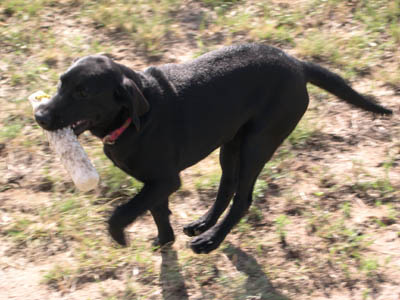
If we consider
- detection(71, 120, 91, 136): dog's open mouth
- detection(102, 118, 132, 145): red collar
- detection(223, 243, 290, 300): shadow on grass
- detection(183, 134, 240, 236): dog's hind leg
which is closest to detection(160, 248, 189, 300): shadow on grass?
detection(183, 134, 240, 236): dog's hind leg

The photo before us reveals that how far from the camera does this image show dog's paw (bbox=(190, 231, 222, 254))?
3908mm

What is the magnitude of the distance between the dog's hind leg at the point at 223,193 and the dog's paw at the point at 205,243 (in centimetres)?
20

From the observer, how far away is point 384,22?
608cm

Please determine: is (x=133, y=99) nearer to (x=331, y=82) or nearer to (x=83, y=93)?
(x=83, y=93)

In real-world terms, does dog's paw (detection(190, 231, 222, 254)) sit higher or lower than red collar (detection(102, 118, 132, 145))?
lower

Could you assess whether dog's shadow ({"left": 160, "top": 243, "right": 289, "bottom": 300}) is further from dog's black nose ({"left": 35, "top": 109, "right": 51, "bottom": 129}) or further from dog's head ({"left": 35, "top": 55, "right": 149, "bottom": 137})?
dog's black nose ({"left": 35, "top": 109, "right": 51, "bottom": 129})

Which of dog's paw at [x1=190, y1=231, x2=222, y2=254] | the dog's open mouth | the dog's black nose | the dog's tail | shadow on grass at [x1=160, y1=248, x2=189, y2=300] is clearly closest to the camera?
the dog's black nose

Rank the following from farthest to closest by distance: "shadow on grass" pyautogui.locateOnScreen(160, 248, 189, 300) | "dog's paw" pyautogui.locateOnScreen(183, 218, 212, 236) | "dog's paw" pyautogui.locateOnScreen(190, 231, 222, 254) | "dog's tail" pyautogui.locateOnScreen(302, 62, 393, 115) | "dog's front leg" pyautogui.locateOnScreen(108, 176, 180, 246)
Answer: "dog's paw" pyautogui.locateOnScreen(183, 218, 212, 236) → "dog's tail" pyautogui.locateOnScreen(302, 62, 393, 115) → "dog's paw" pyautogui.locateOnScreen(190, 231, 222, 254) → "shadow on grass" pyautogui.locateOnScreen(160, 248, 189, 300) → "dog's front leg" pyautogui.locateOnScreen(108, 176, 180, 246)

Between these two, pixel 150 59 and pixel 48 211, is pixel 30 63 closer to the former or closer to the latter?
pixel 150 59

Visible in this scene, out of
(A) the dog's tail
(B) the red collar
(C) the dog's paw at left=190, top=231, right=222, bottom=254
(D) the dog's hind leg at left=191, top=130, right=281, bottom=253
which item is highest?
(B) the red collar

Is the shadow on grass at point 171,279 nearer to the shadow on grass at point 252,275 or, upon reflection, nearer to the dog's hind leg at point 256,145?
the dog's hind leg at point 256,145

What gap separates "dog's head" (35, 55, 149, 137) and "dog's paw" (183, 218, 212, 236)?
1.08 meters

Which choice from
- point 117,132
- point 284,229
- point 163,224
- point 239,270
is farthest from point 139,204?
point 284,229

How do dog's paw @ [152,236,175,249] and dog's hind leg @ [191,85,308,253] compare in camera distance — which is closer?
dog's hind leg @ [191,85,308,253]
